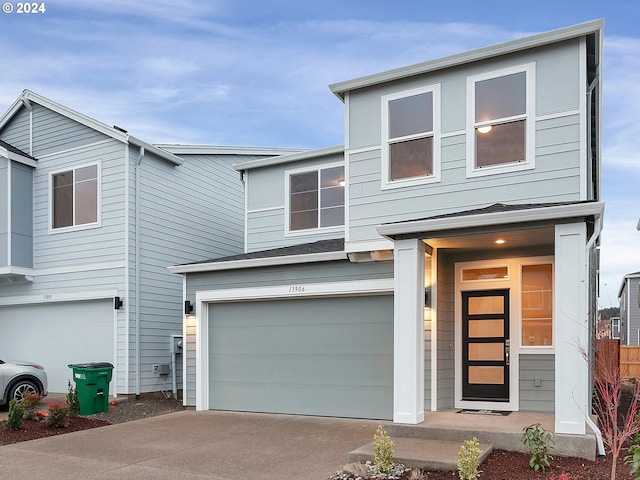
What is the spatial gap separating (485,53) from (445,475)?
5.82 metres

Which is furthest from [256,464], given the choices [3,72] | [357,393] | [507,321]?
[3,72]

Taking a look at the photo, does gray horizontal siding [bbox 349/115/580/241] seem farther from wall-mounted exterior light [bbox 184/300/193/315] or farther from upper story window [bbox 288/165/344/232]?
wall-mounted exterior light [bbox 184/300/193/315]

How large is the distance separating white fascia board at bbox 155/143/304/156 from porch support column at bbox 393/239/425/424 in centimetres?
761

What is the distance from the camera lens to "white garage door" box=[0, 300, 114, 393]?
13.0 meters

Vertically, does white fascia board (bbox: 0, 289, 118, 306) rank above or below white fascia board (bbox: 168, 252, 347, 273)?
below

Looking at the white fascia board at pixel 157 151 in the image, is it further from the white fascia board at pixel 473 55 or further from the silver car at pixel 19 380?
the white fascia board at pixel 473 55

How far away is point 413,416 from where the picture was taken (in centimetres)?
749

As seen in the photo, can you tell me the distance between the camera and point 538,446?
20.2ft

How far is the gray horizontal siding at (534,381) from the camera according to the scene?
8.39 m

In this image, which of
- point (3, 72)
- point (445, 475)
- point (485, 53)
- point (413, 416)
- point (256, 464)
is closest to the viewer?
point (445, 475)

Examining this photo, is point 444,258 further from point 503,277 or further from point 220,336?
point 220,336

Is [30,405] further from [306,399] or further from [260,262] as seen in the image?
[306,399]

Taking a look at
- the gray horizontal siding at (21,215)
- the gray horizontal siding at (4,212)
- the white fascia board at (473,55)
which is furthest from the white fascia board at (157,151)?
the white fascia board at (473,55)

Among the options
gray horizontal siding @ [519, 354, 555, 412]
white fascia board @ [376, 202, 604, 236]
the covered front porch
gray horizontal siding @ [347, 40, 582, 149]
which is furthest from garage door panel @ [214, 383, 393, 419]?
gray horizontal siding @ [347, 40, 582, 149]
